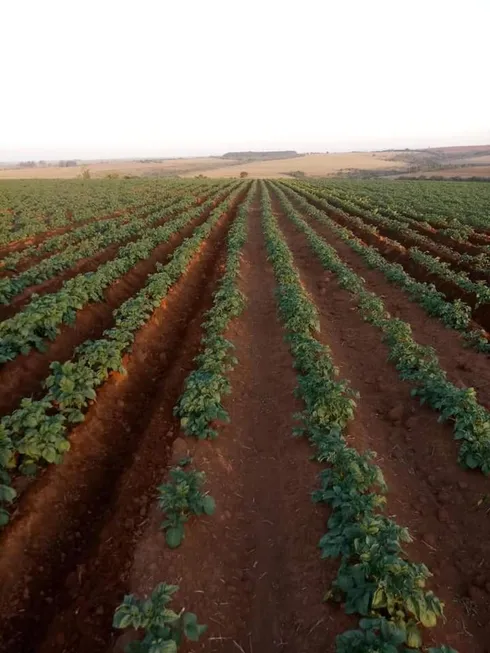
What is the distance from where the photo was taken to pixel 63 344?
9508 millimetres

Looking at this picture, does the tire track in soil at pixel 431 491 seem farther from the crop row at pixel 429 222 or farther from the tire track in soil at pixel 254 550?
the crop row at pixel 429 222

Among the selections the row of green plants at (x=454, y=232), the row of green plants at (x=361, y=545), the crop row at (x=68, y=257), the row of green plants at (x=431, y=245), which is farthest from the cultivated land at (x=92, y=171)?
the row of green plants at (x=361, y=545)

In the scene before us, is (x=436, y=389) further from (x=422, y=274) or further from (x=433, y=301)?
(x=422, y=274)

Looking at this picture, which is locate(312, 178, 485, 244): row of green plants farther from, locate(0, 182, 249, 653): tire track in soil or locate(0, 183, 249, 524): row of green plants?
locate(0, 182, 249, 653): tire track in soil

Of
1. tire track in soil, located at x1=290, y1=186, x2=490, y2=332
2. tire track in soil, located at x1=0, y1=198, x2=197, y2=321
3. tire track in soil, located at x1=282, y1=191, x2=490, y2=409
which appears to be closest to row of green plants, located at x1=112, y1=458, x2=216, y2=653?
tire track in soil, located at x1=282, y1=191, x2=490, y2=409

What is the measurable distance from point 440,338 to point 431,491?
5.80m

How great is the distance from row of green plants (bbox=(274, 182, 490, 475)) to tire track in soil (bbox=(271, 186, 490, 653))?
0.24 metres

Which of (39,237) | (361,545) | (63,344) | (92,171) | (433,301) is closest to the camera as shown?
(361,545)

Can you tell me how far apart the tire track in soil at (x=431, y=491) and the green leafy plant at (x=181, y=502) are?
2.71 m

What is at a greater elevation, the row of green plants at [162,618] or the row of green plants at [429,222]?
the row of green plants at [162,618]

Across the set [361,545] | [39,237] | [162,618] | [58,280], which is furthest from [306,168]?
[162,618]

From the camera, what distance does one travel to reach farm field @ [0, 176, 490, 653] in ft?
13.9

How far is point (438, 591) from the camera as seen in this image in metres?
4.63

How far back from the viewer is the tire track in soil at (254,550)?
4.30 metres
